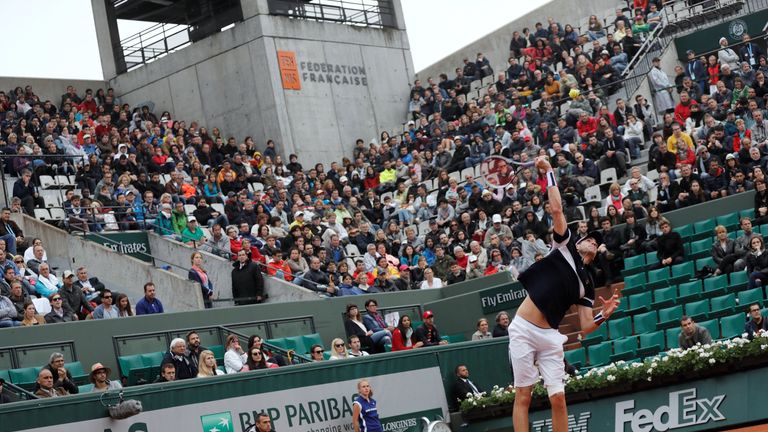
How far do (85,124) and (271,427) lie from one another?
15.1m

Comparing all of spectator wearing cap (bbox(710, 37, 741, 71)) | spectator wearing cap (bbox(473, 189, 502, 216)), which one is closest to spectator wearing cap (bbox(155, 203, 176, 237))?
spectator wearing cap (bbox(473, 189, 502, 216))

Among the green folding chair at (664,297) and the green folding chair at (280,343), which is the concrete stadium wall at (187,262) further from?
the green folding chair at (664,297)

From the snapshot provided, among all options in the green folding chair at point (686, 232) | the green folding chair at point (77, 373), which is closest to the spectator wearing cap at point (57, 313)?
the green folding chair at point (77, 373)

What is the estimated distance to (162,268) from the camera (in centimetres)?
2319

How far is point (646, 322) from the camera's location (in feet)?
64.0

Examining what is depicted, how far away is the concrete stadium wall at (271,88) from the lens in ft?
109

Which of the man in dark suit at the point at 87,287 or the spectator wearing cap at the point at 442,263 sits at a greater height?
the man in dark suit at the point at 87,287

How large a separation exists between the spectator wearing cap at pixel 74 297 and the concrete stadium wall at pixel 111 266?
10.6 feet

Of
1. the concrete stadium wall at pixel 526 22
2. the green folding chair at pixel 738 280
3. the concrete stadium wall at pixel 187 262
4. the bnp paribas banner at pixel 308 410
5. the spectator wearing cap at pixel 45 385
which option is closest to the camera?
the spectator wearing cap at pixel 45 385

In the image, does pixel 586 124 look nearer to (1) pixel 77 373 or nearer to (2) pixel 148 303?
(2) pixel 148 303

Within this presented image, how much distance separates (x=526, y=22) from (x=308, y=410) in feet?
75.7

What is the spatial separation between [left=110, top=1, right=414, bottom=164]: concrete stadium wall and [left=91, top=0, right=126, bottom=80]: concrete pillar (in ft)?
1.37

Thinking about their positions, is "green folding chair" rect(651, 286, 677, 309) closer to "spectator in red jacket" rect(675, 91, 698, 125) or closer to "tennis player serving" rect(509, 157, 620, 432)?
"spectator in red jacket" rect(675, 91, 698, 125)

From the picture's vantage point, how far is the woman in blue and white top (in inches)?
637
